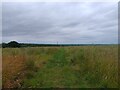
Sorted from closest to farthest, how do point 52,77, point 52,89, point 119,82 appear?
point 119,82, point 52,89, point 52,77

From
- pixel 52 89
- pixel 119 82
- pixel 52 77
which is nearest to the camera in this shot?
pixel 119 82

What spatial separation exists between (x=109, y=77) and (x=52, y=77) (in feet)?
8.67

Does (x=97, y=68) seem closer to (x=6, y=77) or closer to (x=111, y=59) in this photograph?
(x=111, y=59)

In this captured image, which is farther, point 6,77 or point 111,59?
point 111,59

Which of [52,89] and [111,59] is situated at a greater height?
[111,59]

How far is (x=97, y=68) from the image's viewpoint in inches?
370

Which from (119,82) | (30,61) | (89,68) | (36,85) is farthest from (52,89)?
(30,61)

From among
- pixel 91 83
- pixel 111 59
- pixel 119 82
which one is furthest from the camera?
pixel 111 59

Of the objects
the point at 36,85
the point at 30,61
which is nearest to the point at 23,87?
the point at 36,85

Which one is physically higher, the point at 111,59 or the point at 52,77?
the point at 111,59

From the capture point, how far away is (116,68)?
8.05 metres

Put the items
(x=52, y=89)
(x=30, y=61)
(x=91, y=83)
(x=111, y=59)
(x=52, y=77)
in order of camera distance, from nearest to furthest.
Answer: (x=52, y=89) → (x=91, y=83) → (x=111, y=59) → (x=52, y=77) → (x=30, y=61)

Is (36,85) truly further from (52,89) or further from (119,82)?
(119,82)

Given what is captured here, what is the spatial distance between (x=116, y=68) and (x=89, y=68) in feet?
7.67
